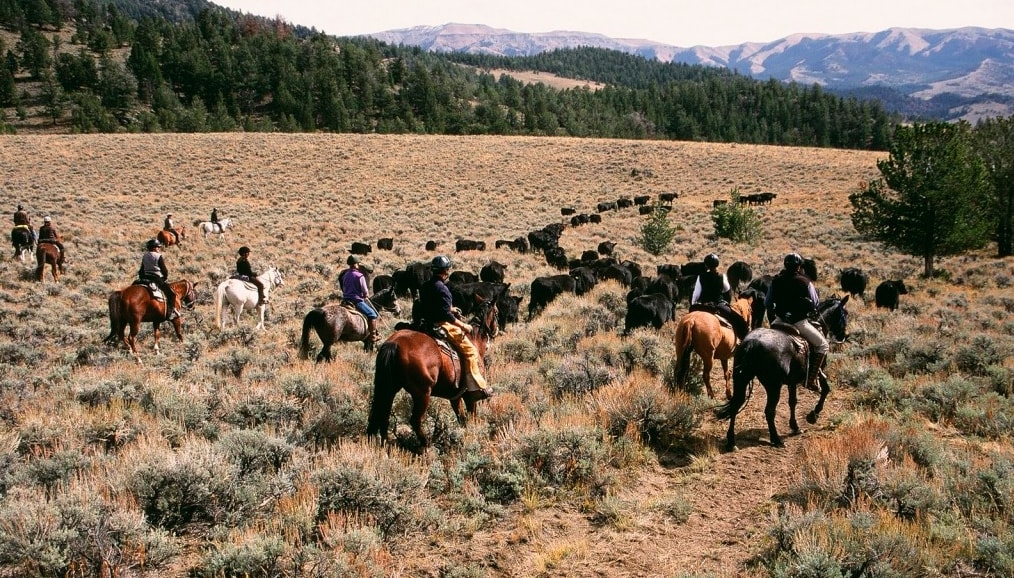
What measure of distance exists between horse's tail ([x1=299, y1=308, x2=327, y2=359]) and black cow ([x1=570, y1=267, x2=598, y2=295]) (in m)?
8.93

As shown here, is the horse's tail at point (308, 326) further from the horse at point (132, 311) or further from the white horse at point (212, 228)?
the white horse at point (212, 228)

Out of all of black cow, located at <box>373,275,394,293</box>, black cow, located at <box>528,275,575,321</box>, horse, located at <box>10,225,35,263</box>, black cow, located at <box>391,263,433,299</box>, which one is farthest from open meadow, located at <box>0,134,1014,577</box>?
black cow, located at <box>391,263,433,299</box>

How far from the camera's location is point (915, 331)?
39.7 ft

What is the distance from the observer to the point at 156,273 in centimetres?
1235

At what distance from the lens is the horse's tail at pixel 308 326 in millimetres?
10234

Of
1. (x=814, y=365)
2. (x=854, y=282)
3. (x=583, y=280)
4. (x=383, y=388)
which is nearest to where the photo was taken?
(x=383, y=388)

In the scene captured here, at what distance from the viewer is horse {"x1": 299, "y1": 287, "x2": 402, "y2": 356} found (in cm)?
1052

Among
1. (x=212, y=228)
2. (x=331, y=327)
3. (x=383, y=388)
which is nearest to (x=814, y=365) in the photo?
(x=383, y=388)

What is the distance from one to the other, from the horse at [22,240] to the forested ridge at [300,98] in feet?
216

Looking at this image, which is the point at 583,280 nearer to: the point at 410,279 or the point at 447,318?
the point at 410,279

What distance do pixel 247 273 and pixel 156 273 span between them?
2107 millimetres

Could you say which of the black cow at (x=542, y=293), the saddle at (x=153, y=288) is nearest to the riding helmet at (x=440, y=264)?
the saddle at (x=153, y=288)

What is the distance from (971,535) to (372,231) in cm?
3029

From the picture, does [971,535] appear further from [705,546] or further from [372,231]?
[372,231]
